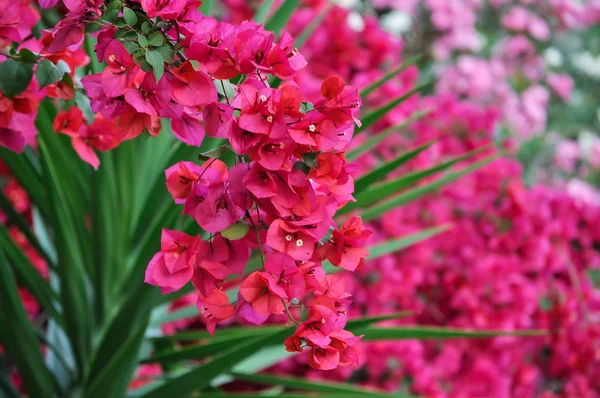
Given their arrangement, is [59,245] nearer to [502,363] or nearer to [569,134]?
[502,363]

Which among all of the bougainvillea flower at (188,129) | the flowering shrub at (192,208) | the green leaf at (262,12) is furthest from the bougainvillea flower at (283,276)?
the green leaf at (262,12)

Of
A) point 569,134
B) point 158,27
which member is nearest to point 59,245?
point 158,27

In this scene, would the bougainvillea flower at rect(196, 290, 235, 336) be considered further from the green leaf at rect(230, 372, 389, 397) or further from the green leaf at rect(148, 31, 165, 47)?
the green leaf at rect(230, 372, 389, 397)

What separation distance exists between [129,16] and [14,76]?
0.39ft

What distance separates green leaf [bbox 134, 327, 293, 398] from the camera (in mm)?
681

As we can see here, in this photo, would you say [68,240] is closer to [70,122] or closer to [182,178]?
[70,122]

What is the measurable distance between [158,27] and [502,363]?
1758mm

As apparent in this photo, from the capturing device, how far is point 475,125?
227 centimetres

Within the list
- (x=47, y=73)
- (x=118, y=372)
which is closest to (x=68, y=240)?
(x=118, y=372)

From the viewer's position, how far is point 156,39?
47 centimetres

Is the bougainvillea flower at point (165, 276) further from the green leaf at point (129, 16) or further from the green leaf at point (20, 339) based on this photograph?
the green leaf at point (20, 339)

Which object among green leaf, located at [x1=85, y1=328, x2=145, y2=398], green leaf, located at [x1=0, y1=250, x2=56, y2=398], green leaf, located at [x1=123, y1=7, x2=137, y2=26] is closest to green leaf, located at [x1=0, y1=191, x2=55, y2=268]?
green leaf, located at [x1=0, y1=250, x2=56, y2=398]

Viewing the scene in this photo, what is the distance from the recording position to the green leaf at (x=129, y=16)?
1.54ft

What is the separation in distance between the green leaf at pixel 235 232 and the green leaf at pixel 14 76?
0.67 feet
